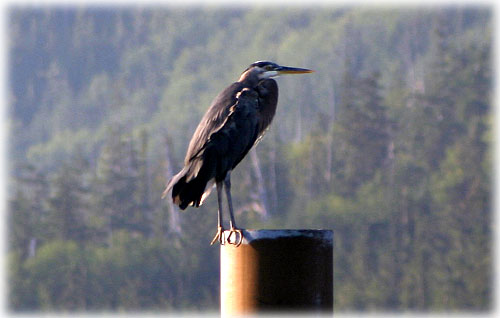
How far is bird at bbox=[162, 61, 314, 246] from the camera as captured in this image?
7.39m

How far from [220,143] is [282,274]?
2.09 m

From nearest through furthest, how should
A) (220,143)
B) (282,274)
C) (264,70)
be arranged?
1. (282,274)
2. (220,143)
3. (264,70)

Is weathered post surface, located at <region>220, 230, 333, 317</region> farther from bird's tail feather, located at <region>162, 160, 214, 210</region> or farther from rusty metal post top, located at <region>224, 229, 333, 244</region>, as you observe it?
bird's tail feather, located at <region>162, 160, 214, 210</region>

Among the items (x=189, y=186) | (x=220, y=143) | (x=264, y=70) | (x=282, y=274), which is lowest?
(x=282, y=274)

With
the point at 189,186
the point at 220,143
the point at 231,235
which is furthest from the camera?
the point at 220,143

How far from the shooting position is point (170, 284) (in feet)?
169

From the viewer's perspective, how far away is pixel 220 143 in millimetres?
7609

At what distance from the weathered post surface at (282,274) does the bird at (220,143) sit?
1.41m

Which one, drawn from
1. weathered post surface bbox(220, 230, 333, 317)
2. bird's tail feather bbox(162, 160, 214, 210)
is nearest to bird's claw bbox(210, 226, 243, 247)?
weathered post surface bbox(220, 230, 333, 317)

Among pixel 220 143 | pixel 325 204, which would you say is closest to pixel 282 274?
pixel 220 143

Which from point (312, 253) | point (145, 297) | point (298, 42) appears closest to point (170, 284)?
point (145, 297)

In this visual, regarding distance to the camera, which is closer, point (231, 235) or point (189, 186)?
point (231, 235)

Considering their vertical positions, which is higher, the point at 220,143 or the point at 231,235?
the point at 220,143

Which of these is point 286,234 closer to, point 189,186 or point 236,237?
point 236,237
